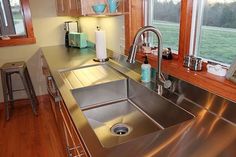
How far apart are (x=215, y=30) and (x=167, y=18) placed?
0.46 metres

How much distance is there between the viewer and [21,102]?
346 cm

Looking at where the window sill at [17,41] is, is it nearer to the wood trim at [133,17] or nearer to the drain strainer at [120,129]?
the wood trim at [133,17]

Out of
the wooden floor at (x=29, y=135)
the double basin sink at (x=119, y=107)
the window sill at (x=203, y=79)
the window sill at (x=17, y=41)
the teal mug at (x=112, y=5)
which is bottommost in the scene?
the wooden floor at (x=29, y=135)

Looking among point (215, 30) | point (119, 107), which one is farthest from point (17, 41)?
point (215, 30)

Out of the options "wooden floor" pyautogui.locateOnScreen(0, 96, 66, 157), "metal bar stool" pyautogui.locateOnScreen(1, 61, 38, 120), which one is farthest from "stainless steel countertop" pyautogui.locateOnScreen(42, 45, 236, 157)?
"metal bar stool" pyautogui.locateOnScreen(1, 61, 38, 120)

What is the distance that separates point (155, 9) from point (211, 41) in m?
0.64

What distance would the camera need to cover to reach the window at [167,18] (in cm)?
157

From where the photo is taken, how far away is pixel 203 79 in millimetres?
1154

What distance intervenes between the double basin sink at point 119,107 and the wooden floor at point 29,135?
85 cm

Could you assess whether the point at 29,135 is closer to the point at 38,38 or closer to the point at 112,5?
the point at 38,38

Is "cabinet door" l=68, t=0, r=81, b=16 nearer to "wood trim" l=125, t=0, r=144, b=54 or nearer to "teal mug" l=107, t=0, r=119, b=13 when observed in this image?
"teal mug" l=107, t=0, r=119, b=13

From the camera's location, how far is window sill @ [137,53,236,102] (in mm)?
1021

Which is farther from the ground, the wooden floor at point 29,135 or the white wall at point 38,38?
the white wall at point 38,38

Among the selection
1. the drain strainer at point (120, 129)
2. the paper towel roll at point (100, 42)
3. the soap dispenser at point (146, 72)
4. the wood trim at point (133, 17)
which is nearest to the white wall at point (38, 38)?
the paper towel roll at point (100, 42)
